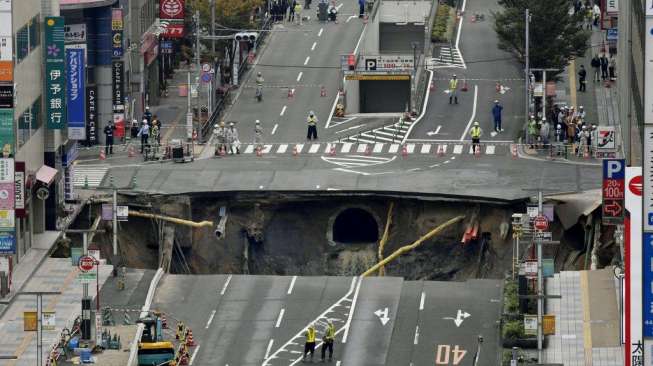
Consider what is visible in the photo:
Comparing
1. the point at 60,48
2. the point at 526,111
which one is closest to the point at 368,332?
the point at 60,48

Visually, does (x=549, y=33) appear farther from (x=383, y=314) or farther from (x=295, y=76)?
(x=383, y=314)

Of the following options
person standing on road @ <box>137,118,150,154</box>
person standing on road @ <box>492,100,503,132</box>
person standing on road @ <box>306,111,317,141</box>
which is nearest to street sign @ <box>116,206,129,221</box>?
person standing on road @ <box>137,118,150,154</box>

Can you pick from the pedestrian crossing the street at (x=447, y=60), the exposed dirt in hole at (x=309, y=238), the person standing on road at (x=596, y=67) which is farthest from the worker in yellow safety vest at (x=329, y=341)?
the pedestrian crossing the street at (x=447, y=60)

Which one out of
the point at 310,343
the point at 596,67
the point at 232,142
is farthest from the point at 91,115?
the point at 310,343

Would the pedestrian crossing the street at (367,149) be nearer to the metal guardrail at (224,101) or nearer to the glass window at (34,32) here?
the metal guardrail at (224,101)

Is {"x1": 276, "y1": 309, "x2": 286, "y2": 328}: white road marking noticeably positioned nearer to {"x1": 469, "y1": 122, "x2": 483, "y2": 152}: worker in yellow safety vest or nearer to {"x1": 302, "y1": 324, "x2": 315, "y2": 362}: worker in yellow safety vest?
{"x1": 302, "y1": 324, "x2": 315, "y2": 362}: worker in yellow safety vest
